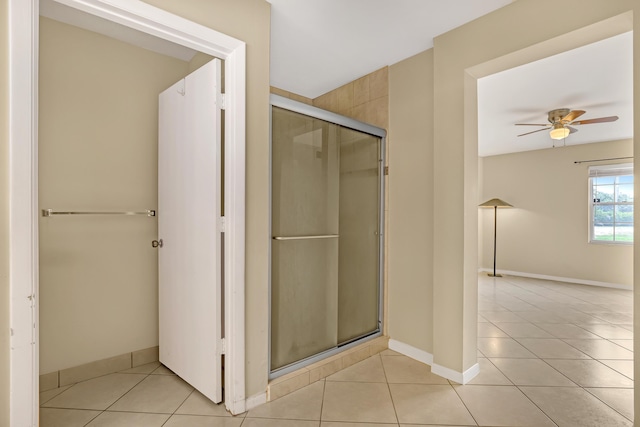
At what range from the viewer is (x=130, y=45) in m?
2.41

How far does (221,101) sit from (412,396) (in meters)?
2.19

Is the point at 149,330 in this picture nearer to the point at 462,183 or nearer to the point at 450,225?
the point at 450,225

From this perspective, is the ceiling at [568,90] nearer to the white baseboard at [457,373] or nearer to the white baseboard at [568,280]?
the white baseboard at [568,280]

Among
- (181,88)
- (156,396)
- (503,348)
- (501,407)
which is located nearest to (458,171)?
(501,407)

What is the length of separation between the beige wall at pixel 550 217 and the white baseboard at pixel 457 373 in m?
4.90

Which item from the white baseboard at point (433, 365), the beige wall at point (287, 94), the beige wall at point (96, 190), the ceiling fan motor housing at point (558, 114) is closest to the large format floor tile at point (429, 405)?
the white baseboard at point (433, 365)

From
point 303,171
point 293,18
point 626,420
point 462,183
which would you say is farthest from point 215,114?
point 626,420

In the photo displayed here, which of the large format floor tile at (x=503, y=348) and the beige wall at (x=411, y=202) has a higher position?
the beige wall at (x=411, y=202)

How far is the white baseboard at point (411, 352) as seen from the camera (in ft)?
8.35

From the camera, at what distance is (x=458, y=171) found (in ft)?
7.41

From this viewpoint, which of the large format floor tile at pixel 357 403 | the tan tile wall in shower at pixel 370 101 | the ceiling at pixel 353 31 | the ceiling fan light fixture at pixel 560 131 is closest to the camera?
the large format floor tile at pixel 357 403

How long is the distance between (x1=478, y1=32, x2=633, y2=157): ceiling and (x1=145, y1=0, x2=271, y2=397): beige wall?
7.97ft

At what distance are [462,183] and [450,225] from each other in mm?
310

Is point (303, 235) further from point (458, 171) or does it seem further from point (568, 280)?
point (568, 280)
